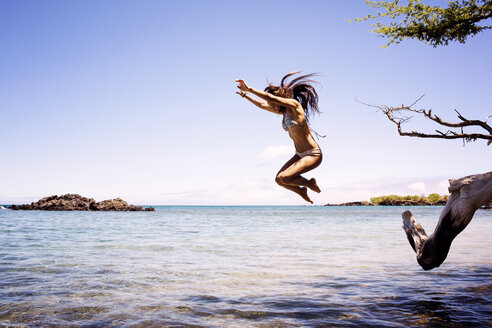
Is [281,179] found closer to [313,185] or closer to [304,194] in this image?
[304,194]

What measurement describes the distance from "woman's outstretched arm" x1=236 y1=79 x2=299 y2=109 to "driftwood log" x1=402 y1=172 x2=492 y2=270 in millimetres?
2749

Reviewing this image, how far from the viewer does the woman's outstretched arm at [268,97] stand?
584cm

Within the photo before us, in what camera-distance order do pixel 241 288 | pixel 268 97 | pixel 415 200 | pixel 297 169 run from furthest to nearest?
pixel 415 200 < pixel 241 288 < pixel 297 169 < pixel 268 97

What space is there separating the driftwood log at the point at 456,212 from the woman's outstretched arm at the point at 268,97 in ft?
9.02

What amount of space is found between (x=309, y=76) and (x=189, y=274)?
19.5ft

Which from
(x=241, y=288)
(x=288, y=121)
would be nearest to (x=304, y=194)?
(x=288, y=121)

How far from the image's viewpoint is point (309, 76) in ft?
21.6

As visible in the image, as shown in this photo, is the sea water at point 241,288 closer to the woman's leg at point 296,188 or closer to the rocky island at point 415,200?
the woman's leg at point 296,188

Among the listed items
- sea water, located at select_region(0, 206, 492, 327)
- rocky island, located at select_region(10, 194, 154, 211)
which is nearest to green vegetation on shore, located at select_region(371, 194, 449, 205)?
rocky island, located at select_region(10, 194, 154, 211)

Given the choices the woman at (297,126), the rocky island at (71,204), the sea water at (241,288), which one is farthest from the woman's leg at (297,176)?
the rocky island at (71,204)

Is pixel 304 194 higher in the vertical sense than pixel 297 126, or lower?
lower

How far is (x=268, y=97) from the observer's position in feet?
19.3

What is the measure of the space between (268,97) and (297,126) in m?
0.80

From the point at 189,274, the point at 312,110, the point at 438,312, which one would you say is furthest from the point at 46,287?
the point at 438,312
